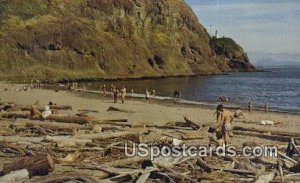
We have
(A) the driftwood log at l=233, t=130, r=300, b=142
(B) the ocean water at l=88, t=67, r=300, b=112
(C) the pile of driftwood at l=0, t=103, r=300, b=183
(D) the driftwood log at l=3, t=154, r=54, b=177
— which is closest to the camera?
(C) the pile of driftwood at l=0, t=103, r=300, b=183

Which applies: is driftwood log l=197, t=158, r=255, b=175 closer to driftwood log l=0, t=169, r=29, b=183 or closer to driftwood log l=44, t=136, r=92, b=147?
driftwood log l=0, t=169, r=29, b=183

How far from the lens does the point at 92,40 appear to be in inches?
4222

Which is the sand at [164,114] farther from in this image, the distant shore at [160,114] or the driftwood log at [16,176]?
the driftwood log at [16,176]

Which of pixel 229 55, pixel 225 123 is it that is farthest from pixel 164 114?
pixel 229 55

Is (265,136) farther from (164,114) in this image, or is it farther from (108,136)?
(164,114)

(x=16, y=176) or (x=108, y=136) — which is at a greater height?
(x=108, y=136)

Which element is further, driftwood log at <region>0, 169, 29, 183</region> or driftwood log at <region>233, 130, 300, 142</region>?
driftwood log at <region>233, 130, 300, 142</region>

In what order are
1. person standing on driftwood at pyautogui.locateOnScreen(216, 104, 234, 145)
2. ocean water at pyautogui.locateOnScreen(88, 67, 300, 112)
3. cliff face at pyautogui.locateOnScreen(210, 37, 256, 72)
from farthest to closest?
1. cliff face at pyautogui.locateOnScreen(210, 37, 256, 72)
2. ocean water at pyautogui.locateOnScreen(88, 67, 300, 112)
3. person standing on driftwood at pyautogui.locateOnScreen(216, 104, 234, 145)

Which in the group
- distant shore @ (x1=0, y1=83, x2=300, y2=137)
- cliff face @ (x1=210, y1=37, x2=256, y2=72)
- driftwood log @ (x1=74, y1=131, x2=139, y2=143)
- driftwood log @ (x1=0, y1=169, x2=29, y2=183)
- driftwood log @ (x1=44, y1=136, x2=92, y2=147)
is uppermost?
cliff face @ (x1=210, y1=37, x2=256, y2=72)

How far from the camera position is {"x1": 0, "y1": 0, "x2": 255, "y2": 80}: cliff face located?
96938 mm

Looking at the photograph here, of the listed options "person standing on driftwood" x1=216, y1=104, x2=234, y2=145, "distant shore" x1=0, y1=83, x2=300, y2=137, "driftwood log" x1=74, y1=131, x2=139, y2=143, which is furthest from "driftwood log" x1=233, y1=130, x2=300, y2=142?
"driftwood log" x1=74, y1=131, x2=139, y2=143

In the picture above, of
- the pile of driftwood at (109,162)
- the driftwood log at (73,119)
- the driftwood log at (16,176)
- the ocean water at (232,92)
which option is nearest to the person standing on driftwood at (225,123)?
the pile of driftwood at (109,162)

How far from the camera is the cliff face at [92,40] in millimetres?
96938

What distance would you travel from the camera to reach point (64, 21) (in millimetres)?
107188
